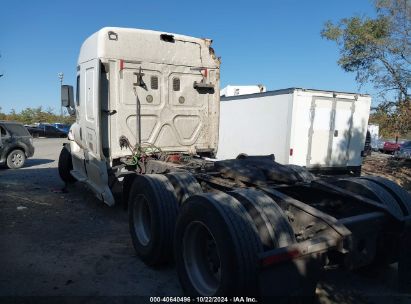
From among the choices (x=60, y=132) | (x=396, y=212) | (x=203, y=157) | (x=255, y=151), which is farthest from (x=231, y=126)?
(x=60, y=132)

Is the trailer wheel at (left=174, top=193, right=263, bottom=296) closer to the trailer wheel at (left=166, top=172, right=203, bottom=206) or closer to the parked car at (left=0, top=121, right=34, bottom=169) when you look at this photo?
the trailer wheel at (left=166, top=172, right=203, bottom=206)

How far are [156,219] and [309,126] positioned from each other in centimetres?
711

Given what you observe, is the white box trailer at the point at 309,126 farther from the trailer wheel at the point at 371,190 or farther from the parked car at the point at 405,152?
the parked car at the point at 405,152

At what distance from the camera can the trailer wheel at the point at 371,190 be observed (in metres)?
3.75

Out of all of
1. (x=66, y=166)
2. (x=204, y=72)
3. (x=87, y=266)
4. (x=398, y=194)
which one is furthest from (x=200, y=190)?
(x=66, y=166)

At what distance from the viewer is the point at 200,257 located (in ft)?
11.5

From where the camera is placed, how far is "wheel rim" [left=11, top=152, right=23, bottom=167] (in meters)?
13.0

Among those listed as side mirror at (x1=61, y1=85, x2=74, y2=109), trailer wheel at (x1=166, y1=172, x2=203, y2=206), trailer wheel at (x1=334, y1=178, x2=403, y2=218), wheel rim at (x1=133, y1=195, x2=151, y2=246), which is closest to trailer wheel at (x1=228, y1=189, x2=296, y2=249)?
trailer wheel at (x1=166, y1=172, x2=203, y2=206)

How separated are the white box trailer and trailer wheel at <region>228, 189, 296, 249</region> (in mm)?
6909

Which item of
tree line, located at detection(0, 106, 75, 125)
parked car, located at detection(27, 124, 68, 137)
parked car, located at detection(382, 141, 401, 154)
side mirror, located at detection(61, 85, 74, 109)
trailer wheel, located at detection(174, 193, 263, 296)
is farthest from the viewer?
tree line, located at detection(0, 106, 75, 125)

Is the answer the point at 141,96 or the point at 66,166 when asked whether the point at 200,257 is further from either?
the point at 66,166

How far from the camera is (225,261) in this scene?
9.34ft

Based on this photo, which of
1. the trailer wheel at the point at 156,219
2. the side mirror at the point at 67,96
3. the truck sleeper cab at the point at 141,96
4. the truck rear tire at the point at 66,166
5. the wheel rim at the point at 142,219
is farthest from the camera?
the truck rear tire at the point at 66,166

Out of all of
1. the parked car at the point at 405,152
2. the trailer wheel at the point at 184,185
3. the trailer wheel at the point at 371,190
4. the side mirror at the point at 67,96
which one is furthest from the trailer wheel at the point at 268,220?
the parked car at the point at 405,152
